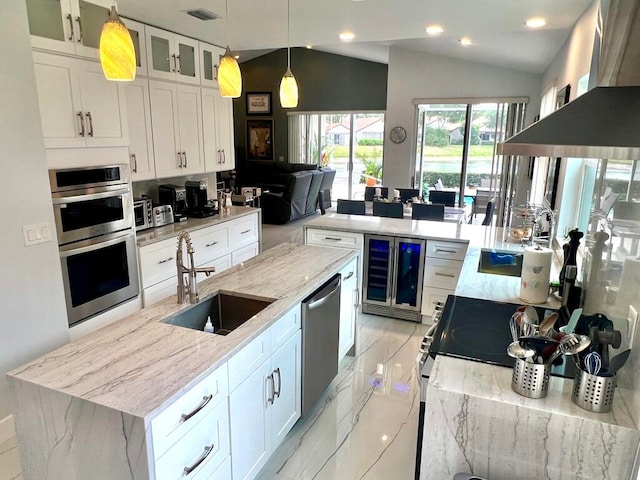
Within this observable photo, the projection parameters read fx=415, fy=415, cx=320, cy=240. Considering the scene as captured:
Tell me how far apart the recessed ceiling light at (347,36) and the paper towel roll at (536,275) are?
9.51 ft

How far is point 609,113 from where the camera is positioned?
1.21 m

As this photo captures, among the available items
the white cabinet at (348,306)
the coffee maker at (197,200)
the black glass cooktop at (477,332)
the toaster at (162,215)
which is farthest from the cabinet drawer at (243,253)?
the black glass cooktop at (477,332)

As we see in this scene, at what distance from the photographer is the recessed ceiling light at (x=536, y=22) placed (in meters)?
3.60

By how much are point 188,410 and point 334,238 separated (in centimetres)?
279

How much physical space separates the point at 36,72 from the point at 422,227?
3279 mm

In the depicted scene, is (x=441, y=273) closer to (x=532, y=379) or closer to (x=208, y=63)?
(x=532, y=379)

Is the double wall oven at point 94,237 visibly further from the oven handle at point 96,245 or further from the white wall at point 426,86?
the white wall at point 426,86

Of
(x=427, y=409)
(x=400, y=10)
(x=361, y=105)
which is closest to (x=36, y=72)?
(x=400, y=10)

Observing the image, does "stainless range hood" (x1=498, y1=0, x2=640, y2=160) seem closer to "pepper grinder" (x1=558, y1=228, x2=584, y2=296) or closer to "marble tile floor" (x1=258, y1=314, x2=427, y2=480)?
"pepper grinder" (x1=558, y1=228, x2=584, y2=296)

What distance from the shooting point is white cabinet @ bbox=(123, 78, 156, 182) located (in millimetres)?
3512

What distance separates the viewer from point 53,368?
4.92 ft

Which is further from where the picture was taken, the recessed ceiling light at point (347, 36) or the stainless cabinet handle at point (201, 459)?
the recessed ceiling light at point (347, 36)

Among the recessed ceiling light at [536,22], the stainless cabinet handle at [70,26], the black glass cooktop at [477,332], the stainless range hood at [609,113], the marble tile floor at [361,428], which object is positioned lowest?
the marble tile floor at [361,428]

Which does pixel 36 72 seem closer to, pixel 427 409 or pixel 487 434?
pixel 427 409
